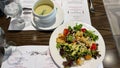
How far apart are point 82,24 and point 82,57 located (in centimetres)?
13

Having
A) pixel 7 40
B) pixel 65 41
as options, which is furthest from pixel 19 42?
pixel 65 41

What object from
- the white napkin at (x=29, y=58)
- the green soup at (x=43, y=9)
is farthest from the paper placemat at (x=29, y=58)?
the green soup at (x=43, y=9)

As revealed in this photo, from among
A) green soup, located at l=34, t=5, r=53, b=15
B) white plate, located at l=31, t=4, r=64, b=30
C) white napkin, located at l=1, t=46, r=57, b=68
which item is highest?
green soup, located at l=34, t=5, r=53, b=15

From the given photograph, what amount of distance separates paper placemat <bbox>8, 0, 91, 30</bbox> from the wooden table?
22 mm

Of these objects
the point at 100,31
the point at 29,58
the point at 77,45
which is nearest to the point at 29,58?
the point at 29,58

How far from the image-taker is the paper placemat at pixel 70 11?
733mm

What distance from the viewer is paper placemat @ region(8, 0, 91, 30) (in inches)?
28.9

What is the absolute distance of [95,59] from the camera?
62 centimetres

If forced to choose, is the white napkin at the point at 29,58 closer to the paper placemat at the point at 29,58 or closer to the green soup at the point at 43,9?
the paper placemat at the point at 29,58

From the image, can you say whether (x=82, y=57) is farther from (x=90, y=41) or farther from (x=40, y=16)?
(x=40, y=16)

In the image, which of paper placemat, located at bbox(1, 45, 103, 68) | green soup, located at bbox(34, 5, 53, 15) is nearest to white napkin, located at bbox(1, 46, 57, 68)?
paper placemat, located at bbox(1, 45, 103, 68)

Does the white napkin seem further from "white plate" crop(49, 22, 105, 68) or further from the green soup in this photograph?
the green soup

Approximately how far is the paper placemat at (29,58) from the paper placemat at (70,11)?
9 cm

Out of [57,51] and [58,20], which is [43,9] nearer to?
[58,20]
